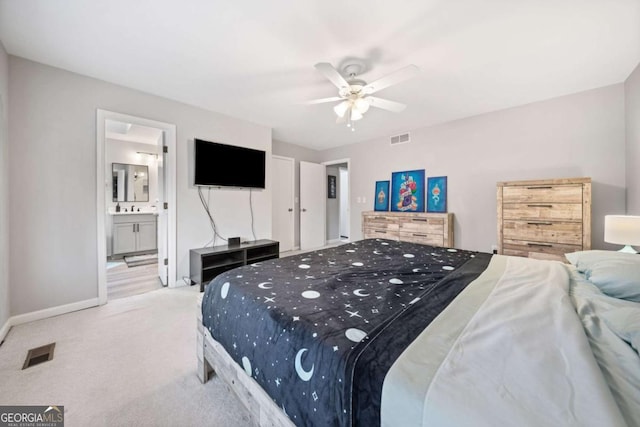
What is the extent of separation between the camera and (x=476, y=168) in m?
3.74

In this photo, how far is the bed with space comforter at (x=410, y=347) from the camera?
57 cm

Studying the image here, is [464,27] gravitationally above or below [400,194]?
above

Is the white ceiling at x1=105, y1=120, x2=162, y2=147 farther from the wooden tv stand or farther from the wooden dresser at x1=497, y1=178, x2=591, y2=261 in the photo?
the wooden dresser at x1=497, y1=178, x2=591, y2=261

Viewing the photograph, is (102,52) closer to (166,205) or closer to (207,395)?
(166,205)

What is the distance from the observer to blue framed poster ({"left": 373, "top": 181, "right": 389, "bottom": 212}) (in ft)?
15.6

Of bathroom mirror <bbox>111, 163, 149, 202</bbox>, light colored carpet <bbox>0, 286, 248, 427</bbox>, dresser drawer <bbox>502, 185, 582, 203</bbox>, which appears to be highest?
bathroom mirror <bbox>111, 163, 149, 202</bbox>

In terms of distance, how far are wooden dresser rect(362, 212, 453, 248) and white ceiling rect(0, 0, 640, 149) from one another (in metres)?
1.78

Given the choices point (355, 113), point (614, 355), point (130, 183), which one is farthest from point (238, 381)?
point (130, 183)

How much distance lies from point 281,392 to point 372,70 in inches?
107

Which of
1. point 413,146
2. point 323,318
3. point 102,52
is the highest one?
point 102,52

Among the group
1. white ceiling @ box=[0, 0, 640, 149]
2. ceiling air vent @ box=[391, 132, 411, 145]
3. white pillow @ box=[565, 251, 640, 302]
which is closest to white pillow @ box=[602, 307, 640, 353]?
white pillow @ box=[565, 251, 640, 302]

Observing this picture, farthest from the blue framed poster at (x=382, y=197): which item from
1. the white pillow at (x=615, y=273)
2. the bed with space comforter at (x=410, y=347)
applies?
the white pillow at (x=615, y=273)

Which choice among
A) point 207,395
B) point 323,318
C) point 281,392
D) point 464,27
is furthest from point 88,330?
point 464,27

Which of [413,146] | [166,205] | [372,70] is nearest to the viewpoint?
[372,70]
